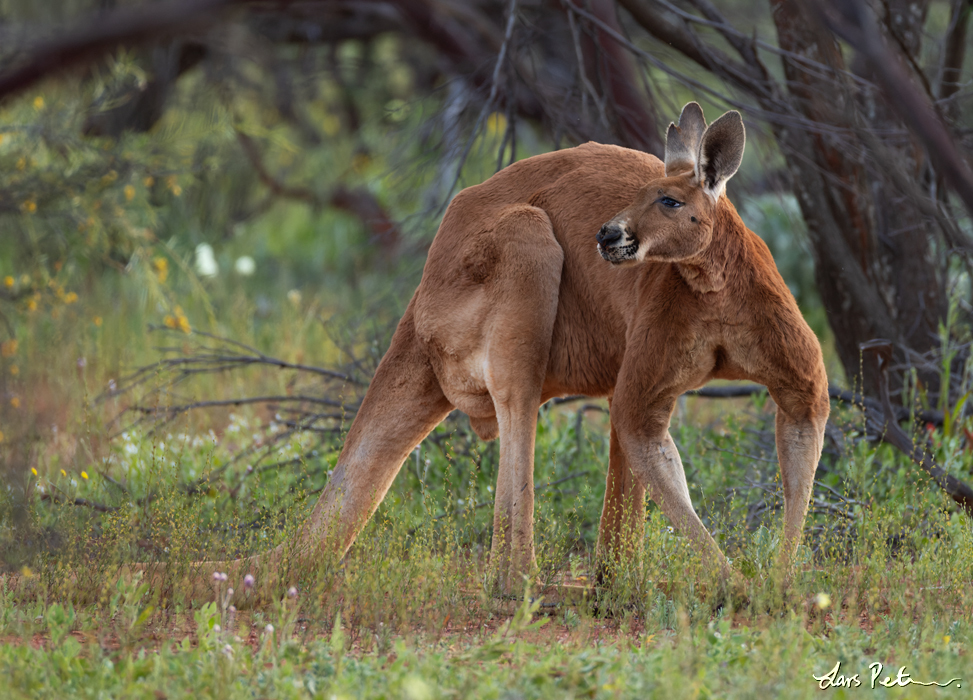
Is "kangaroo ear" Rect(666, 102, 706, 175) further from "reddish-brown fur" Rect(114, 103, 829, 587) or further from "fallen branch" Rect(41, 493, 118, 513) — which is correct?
"fallen branch" Rect(41, 493, 118, 513)

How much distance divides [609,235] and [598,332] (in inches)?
24.5

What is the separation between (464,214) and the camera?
3777 mm

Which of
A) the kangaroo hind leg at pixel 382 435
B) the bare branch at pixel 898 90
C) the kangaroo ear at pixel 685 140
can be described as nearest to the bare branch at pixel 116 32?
the bare branch at pixel 898 90

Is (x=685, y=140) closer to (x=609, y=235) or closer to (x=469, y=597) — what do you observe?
(x=609, y=235)

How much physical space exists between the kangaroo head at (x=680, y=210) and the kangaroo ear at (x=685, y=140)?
0.15ft

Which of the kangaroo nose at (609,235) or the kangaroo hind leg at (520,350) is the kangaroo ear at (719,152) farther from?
the kangaroo hind leg at (520,350)

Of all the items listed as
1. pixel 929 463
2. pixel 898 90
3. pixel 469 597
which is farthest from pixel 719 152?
pixel 929 463

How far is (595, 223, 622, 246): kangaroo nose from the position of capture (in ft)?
9.72

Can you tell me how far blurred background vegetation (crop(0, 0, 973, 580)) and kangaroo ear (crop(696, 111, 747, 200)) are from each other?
49 cm

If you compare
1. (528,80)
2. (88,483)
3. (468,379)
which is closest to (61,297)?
(88,483)

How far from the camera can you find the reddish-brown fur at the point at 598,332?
3.10m

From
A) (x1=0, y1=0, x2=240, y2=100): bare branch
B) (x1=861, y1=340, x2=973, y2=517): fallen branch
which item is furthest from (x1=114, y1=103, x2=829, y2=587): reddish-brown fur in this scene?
(x1=0, y1=0, x2=240, y2=100): bare branch

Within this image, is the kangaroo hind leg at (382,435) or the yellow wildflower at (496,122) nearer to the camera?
the kangaroo hind leg at (382,435)

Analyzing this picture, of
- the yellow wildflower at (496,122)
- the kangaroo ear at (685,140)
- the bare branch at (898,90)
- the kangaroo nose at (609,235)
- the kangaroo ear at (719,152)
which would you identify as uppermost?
the yellow wildflower at (496,122)
